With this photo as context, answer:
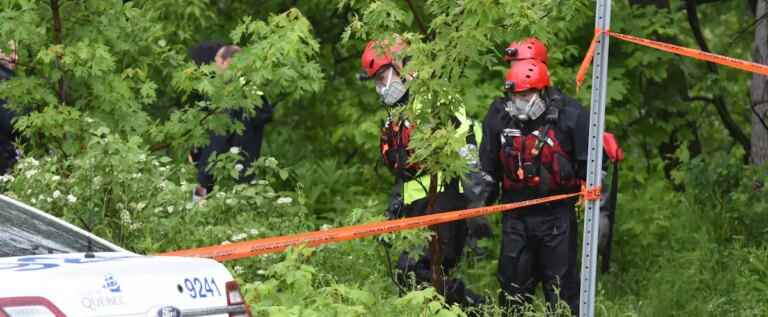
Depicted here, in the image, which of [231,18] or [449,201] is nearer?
[449,201]

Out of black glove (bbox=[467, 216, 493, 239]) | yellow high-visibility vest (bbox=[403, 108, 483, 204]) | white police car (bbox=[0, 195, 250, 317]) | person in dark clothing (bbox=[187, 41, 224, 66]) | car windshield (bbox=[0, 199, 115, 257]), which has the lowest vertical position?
white police car (bbox=[0, 195, 250, 317])

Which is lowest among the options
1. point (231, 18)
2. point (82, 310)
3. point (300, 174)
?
point (82, 310)

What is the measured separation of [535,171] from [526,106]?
1.20ft

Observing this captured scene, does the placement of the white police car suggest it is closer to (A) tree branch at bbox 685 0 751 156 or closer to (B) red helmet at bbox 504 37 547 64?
(B) red helmet at bbox 504 37 547 64

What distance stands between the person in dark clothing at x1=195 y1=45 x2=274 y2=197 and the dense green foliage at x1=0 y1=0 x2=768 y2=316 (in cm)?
33

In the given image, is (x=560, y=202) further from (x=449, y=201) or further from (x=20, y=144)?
(x=20, y=144)

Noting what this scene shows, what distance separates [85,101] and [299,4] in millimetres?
4058

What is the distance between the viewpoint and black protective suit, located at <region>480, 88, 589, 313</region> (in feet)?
29.8

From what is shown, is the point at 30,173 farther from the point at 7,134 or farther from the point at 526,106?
the point at 526,106

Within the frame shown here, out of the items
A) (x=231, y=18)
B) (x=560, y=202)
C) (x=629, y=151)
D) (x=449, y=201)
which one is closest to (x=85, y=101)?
(x=449, y=201)

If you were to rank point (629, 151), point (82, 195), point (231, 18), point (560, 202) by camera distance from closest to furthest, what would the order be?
point (560, 202) < point (82, 195) < point (629, 151) < point (231, 18)

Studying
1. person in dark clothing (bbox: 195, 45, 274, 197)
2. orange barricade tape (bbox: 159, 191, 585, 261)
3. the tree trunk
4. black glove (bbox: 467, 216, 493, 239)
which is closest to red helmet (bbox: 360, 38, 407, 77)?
orange barricade tape (bbox: 159, 191, 585, 261)

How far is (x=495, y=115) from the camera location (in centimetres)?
936

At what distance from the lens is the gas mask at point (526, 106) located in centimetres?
914
